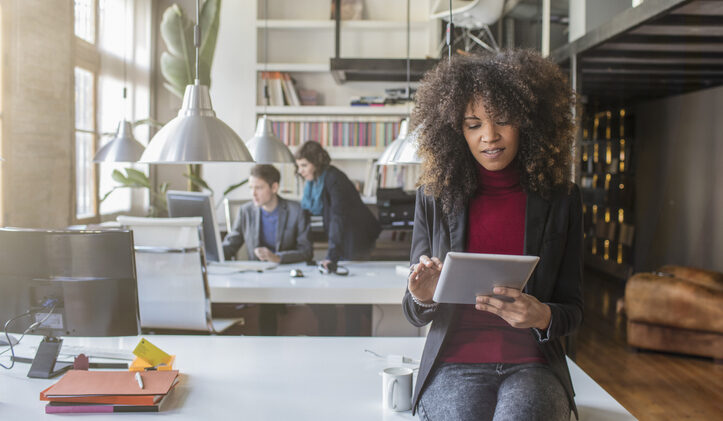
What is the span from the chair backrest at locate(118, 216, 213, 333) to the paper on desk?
3.75ft

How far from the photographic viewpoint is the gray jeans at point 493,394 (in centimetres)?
138

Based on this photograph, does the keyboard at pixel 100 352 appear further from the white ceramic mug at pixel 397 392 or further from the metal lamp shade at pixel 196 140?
the white ceramic mug at pixel 397 392

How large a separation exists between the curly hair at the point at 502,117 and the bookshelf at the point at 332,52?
4.50m

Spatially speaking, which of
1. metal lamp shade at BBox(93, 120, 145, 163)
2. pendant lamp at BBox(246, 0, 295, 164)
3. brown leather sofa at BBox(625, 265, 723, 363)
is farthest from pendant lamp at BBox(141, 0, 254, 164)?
brown leather sofa at BBox(625, 265, 723, 363)

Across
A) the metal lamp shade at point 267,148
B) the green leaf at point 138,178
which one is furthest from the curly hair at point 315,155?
the green leaf at point 138,178

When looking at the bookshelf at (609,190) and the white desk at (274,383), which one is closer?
the white desk at (274,383)

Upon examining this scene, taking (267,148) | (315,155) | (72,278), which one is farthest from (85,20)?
(72,278)

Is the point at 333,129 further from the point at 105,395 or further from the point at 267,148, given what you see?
the point at 105,395

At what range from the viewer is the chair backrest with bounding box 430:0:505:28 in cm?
543

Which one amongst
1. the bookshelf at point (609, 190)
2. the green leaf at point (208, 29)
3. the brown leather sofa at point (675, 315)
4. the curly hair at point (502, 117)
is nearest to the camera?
the curly hair at point (502, 117)

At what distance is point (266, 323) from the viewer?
3.86 metres

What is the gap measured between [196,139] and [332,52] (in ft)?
14.6

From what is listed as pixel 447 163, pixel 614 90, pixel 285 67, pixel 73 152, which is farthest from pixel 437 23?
pixel 447 163

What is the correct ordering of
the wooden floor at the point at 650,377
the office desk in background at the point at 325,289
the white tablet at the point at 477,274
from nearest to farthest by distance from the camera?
the white tablet at the point at 477,274, the office desk in background at the point at 325,289, the wooden floor at the point at 650,377
